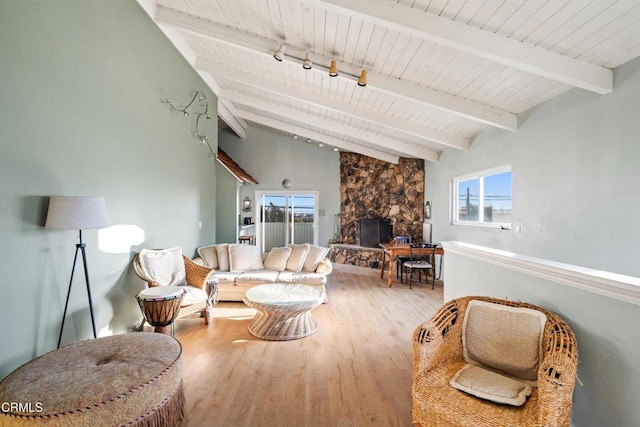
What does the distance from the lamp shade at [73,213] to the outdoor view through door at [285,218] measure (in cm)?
590

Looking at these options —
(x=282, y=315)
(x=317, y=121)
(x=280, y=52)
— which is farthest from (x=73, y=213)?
(x=317, y=121)

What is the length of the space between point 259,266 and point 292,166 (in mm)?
3815

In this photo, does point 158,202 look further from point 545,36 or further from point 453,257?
point 545,36

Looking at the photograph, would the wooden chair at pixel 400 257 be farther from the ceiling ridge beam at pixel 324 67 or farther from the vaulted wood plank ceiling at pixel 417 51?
the ceiling ridge beam at pixel 324 67

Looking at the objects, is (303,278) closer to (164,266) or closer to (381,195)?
(164,266)

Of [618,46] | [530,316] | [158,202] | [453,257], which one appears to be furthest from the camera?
[158,202]

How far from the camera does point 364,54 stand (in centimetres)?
304

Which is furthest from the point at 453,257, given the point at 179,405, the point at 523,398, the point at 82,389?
the point at 82,389

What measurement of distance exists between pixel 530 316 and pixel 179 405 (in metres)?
2.15

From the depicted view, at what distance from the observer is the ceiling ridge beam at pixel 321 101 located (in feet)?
14.4

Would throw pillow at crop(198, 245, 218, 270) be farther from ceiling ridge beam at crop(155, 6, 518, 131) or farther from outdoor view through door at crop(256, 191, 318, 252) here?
outdoor view through door at crop(256, 191, 318, 252)

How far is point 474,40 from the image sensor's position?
7.45 ft

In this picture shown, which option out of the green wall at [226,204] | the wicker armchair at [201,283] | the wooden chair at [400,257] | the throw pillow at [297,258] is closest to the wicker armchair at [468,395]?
the wicker armchair at [201,283]

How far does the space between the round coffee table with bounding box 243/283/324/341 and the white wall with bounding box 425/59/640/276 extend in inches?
100.0
